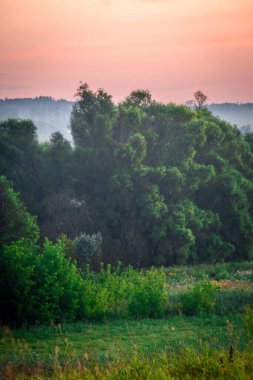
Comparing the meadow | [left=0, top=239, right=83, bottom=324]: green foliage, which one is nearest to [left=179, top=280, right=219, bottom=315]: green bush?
the meadow

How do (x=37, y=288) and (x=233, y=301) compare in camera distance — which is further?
(x=233, y=301)

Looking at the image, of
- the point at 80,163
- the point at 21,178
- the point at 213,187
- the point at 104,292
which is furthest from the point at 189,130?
the point at 104,292

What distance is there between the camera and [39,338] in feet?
53.9

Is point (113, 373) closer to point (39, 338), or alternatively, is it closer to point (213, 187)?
point (39, 338)

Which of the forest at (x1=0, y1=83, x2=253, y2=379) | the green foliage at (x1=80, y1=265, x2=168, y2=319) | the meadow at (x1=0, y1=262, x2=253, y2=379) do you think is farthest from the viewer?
the forest at (x1=0, y1=83, x2=253, y2=379)

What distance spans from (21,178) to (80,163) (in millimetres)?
5283

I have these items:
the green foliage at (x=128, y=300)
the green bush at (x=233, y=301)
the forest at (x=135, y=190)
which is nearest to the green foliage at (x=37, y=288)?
the green foliage at (x=128, y=300)

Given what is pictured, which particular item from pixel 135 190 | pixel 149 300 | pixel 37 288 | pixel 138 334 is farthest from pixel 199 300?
pixel 135 190

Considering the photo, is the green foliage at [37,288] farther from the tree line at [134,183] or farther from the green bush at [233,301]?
the tree line at [134,183]

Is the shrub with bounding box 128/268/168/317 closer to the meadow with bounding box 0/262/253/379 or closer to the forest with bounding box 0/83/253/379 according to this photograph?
the meadow with bounding box 0/262/253/379

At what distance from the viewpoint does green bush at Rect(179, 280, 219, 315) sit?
19.2 metres

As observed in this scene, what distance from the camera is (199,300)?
63.0ft

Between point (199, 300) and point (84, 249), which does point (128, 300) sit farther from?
point (84, 249)

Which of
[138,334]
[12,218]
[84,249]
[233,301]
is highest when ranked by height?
[12,218]
